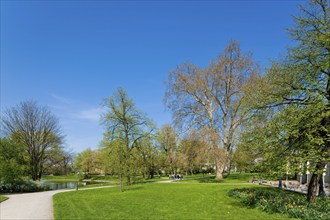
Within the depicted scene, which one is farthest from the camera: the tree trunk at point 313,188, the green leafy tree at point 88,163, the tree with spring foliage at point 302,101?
the green leafy tree at point 88,163

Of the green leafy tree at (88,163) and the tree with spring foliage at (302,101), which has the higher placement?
the tree with spring foliage at (302,101)

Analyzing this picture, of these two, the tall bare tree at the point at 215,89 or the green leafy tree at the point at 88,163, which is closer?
the tall bare tree at the point at 215,89

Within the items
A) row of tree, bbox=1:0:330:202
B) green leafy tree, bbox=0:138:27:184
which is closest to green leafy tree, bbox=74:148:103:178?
row of tree, bbox=1:0:330:202

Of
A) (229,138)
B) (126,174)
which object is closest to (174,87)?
(229,138)

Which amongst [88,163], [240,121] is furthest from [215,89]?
[88,163]

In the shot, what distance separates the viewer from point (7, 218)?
1042 cm

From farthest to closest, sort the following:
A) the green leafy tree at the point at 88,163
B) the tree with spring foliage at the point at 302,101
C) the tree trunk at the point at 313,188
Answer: the green leafy tree at the point at 88,163
the tree trunk at the point at 313,188
the tree with spring foliage at the point at 302,101

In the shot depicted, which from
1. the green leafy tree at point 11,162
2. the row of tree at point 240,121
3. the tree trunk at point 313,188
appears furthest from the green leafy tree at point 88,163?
the tree trunk at point 313,188

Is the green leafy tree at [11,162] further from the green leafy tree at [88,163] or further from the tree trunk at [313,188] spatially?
the green leafy tree at [88,163]

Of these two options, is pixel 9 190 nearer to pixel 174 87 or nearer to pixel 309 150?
pixel 174 87

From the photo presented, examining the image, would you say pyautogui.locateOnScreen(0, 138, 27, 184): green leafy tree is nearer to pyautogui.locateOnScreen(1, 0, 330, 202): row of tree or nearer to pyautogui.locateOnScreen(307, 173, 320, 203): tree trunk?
pyautogui.locateOnScreen(1, 0, 330, 202): row of tree

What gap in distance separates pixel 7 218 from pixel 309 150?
12.8 m

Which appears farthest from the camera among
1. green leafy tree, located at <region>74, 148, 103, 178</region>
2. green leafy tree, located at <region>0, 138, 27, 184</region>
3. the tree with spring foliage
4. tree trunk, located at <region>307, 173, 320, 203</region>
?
green leafy tree, located at <region>74, 148, 103, 178</region>

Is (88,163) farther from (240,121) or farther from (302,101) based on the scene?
(302,101)
